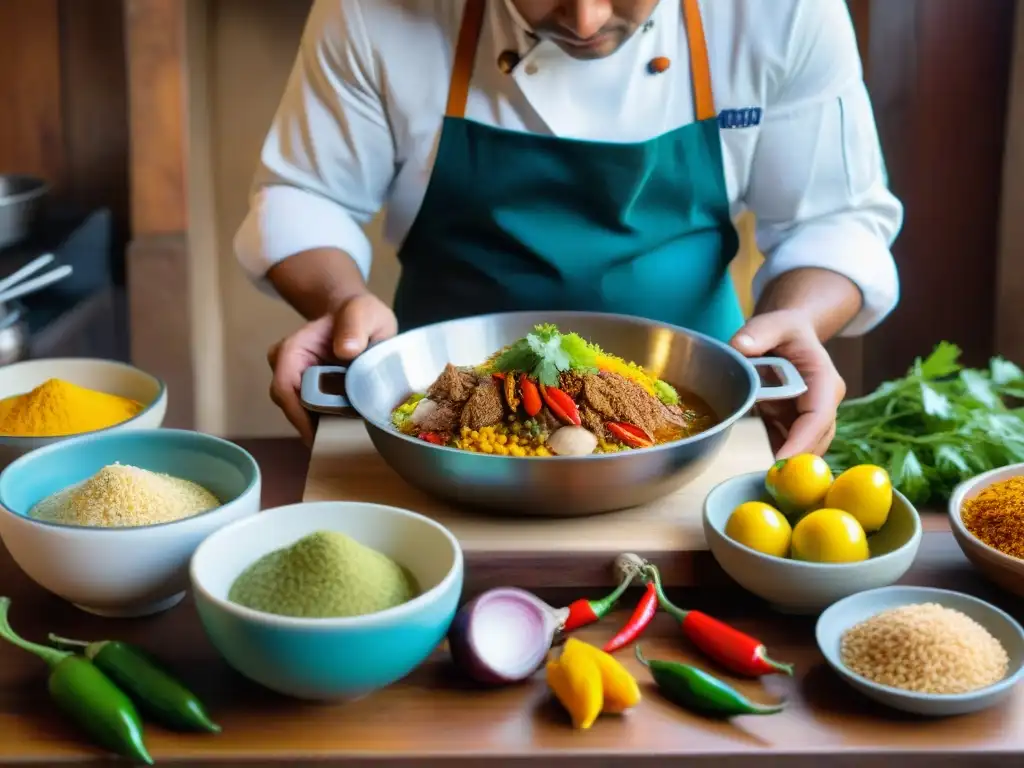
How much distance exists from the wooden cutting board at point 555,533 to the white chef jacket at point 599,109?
0.55 meters

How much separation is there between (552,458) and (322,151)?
0.84m

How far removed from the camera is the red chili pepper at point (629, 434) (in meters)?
1.19

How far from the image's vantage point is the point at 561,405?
3.90ft

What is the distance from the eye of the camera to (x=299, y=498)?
4.30 feet

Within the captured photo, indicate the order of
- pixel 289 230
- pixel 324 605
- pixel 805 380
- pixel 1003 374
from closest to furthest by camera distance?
pixel 324 605
pixel 805 380
pixel 1003 374
pixel 289 230

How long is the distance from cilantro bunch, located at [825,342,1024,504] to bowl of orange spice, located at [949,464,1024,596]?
14 centimetres

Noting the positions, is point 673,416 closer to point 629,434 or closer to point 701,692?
point 629,434

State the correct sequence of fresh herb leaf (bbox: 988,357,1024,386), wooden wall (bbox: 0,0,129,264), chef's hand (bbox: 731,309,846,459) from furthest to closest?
wooden wall (bbox: 0,0,129,264)
fresh herb leaf (bbox: 988,357,1024,386)
chef's hand (bbox: 731,309,846,459)

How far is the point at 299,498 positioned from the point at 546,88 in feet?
2.25

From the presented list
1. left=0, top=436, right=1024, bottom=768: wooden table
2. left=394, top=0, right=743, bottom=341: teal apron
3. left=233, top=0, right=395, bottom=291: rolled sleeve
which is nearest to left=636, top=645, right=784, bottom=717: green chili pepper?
left=0, top=436, right=1024, bottom=768: wooden table

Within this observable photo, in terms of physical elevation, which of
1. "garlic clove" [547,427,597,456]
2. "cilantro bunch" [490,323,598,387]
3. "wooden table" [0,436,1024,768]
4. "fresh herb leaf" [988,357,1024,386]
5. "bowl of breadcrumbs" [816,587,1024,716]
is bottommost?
"wooden table" [0,436,1024,768]

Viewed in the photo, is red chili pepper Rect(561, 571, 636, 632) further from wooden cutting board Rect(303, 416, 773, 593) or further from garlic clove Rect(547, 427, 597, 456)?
garlic clove Rect(547, 427, 597, 456)

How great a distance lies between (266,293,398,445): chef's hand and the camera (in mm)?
1404

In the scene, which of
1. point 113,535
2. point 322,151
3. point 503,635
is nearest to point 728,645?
point 503,635
